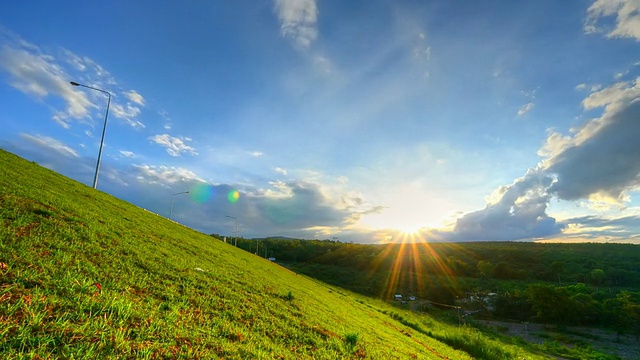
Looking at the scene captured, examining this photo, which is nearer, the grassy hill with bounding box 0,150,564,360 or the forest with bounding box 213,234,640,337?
the grassy hill with bounding box 0,150,564,360

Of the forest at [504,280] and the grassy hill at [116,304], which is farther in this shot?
the forest at [504,280]

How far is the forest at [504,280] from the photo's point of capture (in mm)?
88125

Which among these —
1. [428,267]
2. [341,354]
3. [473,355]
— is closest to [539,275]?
[428,267]

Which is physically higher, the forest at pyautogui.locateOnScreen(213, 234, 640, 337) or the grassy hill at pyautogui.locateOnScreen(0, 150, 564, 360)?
the grassy hill at pyautogui.locateOnScreen(0, 150, 564, 360)

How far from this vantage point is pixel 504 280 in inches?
5320

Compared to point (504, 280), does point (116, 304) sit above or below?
above

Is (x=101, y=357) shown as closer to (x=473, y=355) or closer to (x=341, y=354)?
(x=341, y=354)

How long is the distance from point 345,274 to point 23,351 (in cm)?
12399

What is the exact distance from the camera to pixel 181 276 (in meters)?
11.0

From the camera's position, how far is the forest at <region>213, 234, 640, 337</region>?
88.1 meters

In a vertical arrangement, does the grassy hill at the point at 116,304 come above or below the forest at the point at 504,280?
above

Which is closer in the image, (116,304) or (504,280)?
(116,304)

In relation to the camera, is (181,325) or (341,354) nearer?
(181,325)

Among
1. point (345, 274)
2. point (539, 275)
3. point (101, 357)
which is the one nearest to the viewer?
point (101, 357)
